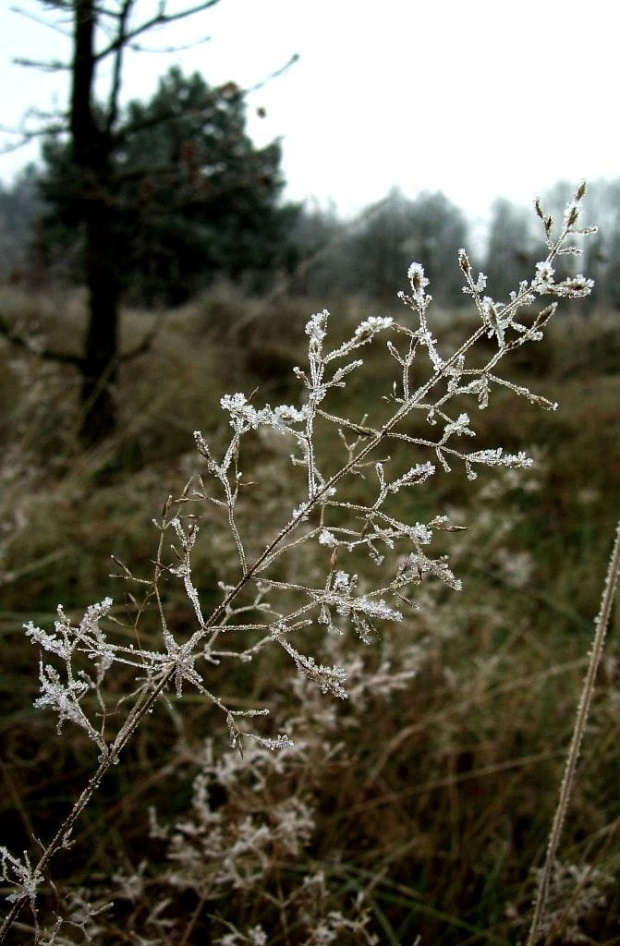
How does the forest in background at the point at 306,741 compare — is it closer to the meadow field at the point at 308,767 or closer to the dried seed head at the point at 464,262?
the meadow field at the point at 308,767

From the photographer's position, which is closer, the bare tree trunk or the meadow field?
the meadow field

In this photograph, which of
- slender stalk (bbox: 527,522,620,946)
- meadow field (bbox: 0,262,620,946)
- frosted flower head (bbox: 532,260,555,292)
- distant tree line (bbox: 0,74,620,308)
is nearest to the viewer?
frosted flower head (bbox: 532,260,555,292)

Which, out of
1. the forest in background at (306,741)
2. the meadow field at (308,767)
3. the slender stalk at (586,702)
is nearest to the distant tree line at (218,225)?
the forest in background at (306,741)

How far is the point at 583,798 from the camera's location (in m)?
1.90

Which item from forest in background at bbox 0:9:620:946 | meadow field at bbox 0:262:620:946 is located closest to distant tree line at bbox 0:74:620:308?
forest in background at bbox 0:9:620:946

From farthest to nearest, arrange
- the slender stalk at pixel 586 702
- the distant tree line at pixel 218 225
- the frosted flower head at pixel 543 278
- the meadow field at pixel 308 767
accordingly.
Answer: the distant tree line at pixel 218 225 < the meadow field at pixel 308 767 < the slender stalk at pixel 586 702 < the frosted flower head at pixel 543 278

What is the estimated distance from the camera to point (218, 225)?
18297mm

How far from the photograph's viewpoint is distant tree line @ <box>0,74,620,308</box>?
3549 millimetres

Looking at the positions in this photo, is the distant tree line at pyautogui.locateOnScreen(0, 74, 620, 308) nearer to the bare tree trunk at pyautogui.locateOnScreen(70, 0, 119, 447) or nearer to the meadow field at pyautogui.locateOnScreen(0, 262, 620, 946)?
the bare tree trunk at pyautogui.locateOnScreen(70, 0, 119, 447)

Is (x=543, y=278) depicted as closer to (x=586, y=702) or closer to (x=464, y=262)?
(x=464, y=262)

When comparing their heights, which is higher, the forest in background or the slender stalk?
the slender stalk

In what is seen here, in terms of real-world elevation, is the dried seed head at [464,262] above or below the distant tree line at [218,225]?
below

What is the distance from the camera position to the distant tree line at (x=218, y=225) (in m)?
3.55

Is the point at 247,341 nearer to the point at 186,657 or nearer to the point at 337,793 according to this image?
the point at 337,793
